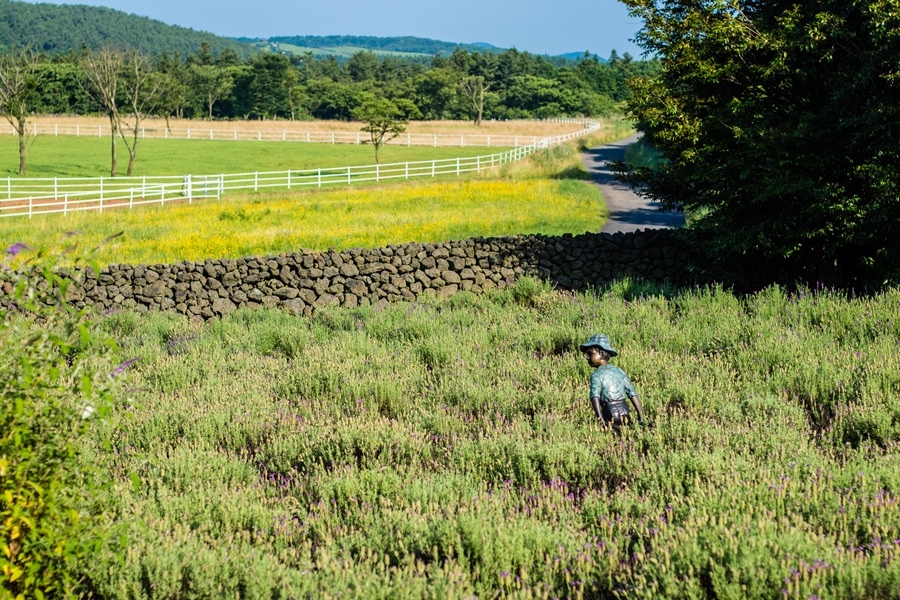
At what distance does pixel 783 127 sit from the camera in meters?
12.2

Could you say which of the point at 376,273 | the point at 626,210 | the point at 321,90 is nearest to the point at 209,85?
the point at 321,90

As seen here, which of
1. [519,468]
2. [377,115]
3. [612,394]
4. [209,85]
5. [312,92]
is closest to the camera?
[519,468]

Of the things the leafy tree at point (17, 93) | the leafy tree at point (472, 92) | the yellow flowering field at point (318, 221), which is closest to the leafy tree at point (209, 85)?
the leafy tree at point (472, 92)

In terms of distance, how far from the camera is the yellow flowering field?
60.0ft

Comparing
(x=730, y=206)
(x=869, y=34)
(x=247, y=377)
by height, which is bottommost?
(x=247, y=377)

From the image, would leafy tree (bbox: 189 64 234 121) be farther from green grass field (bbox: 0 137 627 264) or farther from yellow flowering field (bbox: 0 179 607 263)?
yellow flowering field (bbox: 0 179 607 263)

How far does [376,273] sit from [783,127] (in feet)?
24.8

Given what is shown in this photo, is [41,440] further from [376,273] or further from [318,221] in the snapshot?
[318,221]

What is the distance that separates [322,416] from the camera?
6859mm

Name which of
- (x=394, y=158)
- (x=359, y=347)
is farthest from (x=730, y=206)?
(x=394, y=158)

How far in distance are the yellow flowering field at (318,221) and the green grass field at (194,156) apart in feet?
64.4

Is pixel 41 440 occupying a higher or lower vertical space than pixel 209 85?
lower

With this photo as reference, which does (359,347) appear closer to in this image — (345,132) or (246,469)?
(246,469)

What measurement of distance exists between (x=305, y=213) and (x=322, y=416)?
55.0 feet
